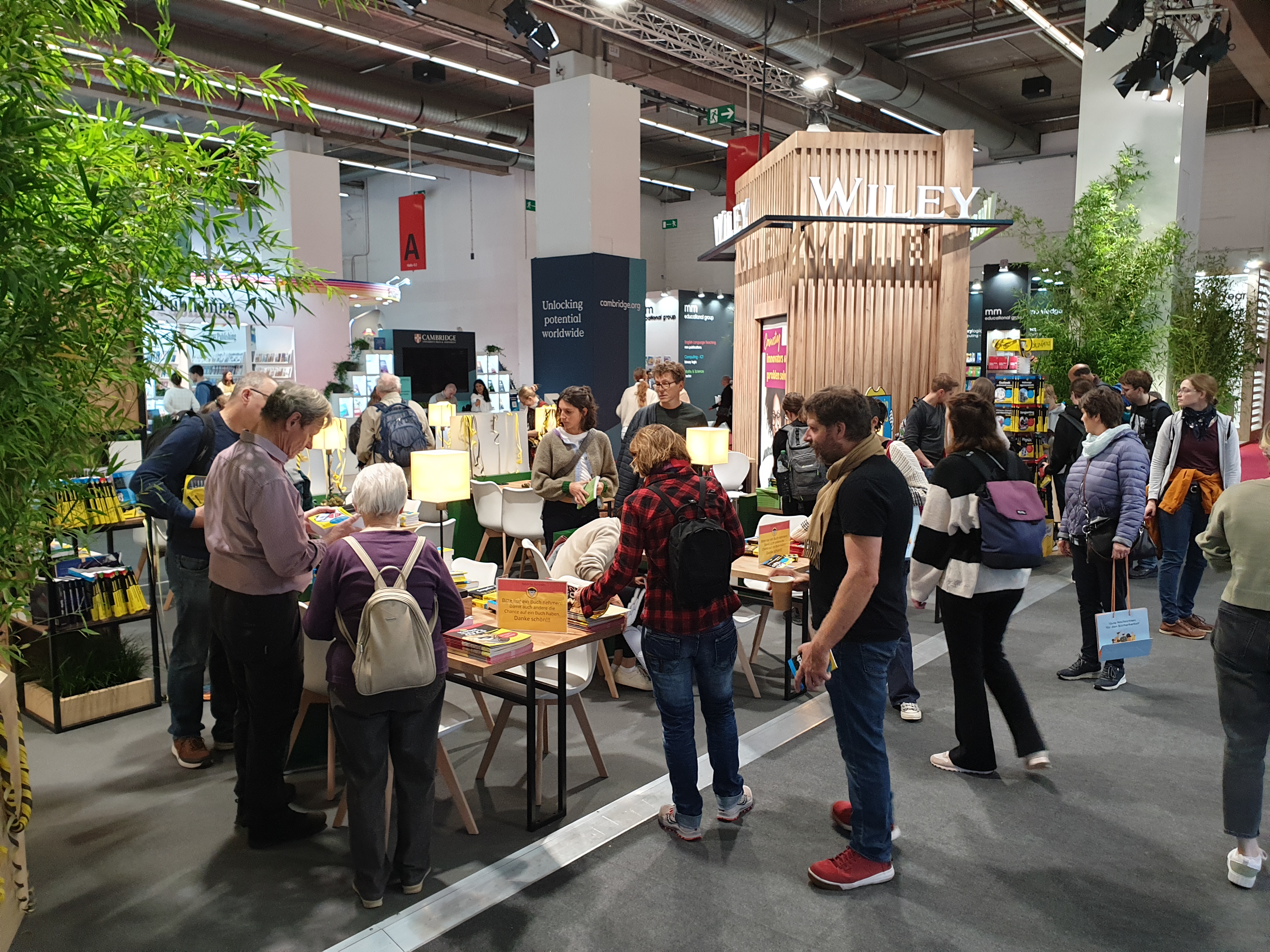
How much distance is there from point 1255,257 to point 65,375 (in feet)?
49.5

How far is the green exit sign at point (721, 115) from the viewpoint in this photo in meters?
12.1

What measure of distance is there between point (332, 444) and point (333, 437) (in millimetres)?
47

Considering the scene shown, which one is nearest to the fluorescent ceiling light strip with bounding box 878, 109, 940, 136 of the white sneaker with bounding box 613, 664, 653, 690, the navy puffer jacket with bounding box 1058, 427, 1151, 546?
the navy puffer jacket with bounding box 1058, 427, 1151, 546

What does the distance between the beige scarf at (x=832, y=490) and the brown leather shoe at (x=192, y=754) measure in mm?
2719

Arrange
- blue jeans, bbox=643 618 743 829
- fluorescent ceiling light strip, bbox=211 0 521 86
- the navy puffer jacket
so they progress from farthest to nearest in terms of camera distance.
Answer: fluorescent ceiling light strip, bbox=211 0 521 86, the navy puffer jacket, blue jeans, bbox=643 618 743 829

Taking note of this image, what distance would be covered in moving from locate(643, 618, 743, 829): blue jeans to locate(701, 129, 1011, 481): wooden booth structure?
5155mm

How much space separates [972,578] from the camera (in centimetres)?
352

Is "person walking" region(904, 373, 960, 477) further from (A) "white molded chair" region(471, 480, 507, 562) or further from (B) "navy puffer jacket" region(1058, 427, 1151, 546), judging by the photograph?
(A) "white molded chair" region(471, 480, 507, 562)

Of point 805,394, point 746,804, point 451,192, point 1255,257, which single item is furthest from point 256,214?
point 451,192

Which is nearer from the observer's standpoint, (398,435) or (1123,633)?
(1123,633)

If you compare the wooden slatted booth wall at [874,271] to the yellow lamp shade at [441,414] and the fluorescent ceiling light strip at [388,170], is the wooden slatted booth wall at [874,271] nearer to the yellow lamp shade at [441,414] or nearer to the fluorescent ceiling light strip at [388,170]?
the yellow lamp shade at [441,414]

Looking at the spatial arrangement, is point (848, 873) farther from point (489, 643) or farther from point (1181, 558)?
point (1181, 558)

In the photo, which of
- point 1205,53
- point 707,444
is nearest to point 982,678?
point 707,444

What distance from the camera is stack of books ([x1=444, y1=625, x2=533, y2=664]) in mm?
3146
